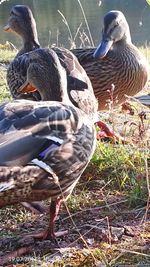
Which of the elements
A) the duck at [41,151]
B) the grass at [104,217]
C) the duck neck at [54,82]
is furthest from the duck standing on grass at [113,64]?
the duck at [41,151]

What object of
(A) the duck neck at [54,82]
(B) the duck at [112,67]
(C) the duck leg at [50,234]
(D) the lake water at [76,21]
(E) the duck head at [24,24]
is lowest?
(D) the lake water at [76,21]

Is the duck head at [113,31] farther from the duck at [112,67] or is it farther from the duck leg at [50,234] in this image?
the duck leg at [50,234]

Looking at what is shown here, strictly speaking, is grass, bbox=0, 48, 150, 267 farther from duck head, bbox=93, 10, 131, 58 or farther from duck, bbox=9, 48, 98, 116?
duck head, bbox=93, 10, 131, 58

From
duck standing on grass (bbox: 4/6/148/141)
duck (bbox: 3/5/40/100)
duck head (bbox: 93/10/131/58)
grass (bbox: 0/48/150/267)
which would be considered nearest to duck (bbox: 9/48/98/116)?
grass (bbox: 0/48/150/267)

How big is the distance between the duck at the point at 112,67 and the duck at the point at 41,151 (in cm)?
271

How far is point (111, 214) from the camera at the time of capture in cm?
370

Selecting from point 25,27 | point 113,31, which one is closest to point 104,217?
Answer: point 113,31

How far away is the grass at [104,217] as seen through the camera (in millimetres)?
3117

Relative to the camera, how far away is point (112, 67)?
6.50 meters

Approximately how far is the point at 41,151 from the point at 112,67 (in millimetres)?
3540

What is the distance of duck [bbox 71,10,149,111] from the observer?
630 centimetres

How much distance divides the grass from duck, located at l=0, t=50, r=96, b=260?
0.19 meters

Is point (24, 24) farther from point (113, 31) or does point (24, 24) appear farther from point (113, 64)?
point (113, 64)

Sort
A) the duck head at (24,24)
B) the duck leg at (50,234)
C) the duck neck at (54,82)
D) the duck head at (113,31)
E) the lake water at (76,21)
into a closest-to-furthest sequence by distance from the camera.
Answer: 1. the duck leg at (50,234)
2. the duck neck at (54,82)
3. the duck head at (113,31)
4. the duck head at (24,24)
5. the lake water at (76,21)
